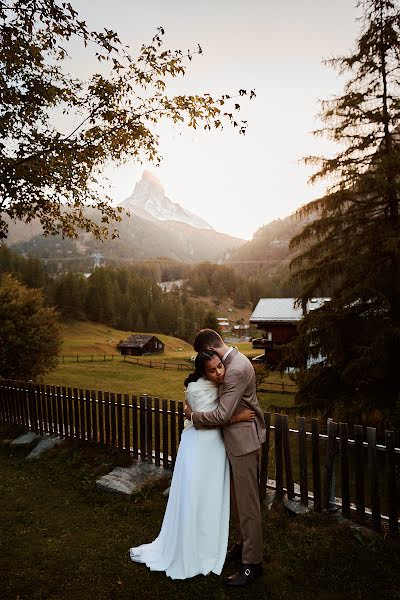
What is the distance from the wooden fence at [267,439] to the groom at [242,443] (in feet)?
5.67

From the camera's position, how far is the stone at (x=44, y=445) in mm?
9259

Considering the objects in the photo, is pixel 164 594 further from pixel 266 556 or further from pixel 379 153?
pixel 379 153

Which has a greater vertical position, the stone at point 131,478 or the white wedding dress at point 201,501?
the white wedding dress at point 201,501

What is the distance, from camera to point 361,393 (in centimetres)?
999

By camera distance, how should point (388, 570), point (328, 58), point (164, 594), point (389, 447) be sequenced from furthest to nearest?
point (328, 58) < point (389, 447) < point (388, 570) < point (164, 594)

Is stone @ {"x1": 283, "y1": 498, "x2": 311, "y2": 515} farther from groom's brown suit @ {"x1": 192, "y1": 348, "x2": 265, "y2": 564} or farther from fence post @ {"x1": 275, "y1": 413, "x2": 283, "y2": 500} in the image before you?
groom's brown suit @ {"x1": 192, "y1": 348, "x2": 265, "y2": 564}

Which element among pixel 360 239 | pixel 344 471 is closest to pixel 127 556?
pixel 344 471

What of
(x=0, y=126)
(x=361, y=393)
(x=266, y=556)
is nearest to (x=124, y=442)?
(x=266, y=556)

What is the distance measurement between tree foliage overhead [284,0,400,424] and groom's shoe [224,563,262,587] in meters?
5.90

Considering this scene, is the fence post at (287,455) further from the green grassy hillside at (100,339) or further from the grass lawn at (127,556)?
the green grassy hillside at (100,339)

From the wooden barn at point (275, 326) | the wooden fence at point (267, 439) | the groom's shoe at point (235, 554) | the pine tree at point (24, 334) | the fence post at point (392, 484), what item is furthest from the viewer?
the wooden barn at point (275, 326)

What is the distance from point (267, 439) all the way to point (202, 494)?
208 centimetres

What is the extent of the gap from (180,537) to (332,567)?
69.4 inches

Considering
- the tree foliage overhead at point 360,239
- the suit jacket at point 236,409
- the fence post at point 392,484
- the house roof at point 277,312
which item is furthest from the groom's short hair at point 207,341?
the house roof at point 277,312
